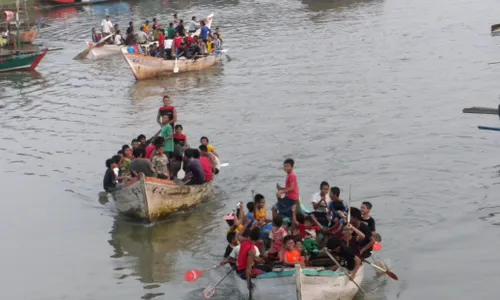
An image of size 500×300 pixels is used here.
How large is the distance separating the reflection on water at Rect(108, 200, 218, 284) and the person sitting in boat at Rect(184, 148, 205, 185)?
74 cm

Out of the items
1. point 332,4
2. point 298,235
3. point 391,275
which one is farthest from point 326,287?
point 332,4

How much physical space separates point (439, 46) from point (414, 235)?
18559mm

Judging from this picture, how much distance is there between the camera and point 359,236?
12.2m

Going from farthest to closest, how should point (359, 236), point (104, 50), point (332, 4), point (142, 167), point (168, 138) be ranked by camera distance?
point (332, 4), point (104, 50), point (168, 138), point (142, 167), point (359, 236)

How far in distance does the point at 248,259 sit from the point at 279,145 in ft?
32.0

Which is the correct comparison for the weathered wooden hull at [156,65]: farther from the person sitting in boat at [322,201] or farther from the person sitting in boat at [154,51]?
the person sitting in boat at [322,201]

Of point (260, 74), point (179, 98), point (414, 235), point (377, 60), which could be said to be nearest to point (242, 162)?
point (414, 235)

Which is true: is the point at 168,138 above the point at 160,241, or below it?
above

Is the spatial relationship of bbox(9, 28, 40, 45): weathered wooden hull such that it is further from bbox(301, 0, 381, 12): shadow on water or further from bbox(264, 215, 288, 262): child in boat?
bbox(264, 215, 288, 262): child in boat

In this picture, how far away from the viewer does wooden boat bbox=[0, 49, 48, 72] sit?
3288 centimetres

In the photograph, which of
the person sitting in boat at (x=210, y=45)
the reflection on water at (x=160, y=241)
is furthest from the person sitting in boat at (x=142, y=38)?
the reflection on water at (x=160, y=241)

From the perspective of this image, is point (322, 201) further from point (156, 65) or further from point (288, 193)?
point (156, 65)

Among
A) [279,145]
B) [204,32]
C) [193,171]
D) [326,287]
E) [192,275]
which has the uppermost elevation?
[204,32]

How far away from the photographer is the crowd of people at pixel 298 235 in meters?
12.0
